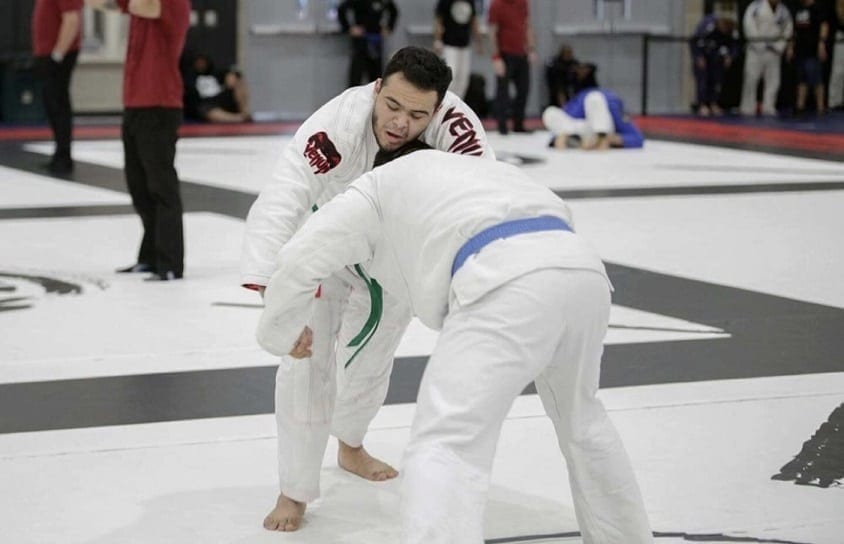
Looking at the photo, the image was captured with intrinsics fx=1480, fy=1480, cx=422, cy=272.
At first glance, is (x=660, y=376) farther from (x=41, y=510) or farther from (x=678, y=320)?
(x=41, y=510)

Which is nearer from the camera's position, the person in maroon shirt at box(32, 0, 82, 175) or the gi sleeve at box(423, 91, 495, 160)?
the gi sleeve at box(423, 91, 495, 160)

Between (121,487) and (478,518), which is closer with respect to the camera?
(478,518)

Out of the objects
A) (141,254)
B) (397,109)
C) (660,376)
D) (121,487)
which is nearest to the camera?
(397,109)

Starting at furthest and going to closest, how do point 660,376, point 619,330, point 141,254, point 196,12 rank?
point 196,12 → point 141,254 → point 619,330 → point 660,376

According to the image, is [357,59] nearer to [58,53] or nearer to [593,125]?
[593,125]

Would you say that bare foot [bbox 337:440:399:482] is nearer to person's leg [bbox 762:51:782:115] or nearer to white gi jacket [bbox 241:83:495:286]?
white gi jacket [bbox 241:83:495:286]

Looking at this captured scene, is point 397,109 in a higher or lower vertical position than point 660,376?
higher

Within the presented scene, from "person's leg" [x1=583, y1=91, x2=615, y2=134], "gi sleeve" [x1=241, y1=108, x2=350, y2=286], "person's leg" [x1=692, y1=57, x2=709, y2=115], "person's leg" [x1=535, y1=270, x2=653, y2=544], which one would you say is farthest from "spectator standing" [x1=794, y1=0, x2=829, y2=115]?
"person's leg" [x1=535, y1=270, x2=653, y2=544]

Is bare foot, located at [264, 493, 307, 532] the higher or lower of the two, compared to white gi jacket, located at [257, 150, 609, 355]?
lower

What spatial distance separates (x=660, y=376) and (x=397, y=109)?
206 centimetres

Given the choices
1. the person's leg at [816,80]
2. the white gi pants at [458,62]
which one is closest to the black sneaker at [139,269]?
the white gi pants at [458,62]

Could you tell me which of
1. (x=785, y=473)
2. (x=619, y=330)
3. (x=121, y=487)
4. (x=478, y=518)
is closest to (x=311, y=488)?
(x=121, y=487)

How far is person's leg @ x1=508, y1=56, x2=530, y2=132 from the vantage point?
15109mm

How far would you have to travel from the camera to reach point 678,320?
6312 millimetres
